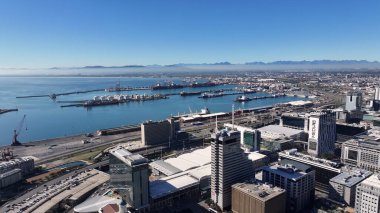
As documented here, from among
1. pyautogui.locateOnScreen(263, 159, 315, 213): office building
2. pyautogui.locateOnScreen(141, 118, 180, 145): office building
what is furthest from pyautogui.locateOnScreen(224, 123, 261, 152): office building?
pyautogui.locateOnScreen(263, 159, 315, 213): office building

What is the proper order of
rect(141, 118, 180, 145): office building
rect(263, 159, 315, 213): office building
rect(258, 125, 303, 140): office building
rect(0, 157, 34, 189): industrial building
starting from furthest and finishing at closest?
rect(258, 125, 303, 140): office building → rect(141, 118, 180, 145): office building → rect(0, 157, 34, 189): industrial building → rect(263, 159, 315, 213): office building

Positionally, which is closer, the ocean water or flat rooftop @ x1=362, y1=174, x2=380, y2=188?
flat rooftop @ x1=362, y1=174, x2=380, y2=188

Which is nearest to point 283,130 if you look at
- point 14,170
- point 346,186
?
point 346,186

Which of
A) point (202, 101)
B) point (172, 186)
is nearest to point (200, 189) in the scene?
point (172, 186)

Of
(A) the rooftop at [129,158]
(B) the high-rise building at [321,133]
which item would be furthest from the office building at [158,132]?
(B) the high-rise building at [321,133]

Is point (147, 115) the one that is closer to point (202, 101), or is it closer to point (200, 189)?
point (202, 101)

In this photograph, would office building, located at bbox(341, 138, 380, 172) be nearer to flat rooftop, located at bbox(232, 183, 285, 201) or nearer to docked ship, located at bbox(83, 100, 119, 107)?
flat rooftop, located at bbox(232, 183, 285, 201)
